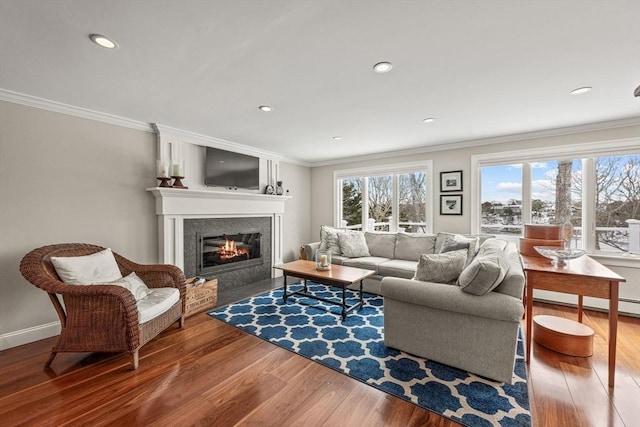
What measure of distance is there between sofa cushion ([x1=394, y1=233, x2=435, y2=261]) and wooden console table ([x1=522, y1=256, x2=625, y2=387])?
72.5 inches

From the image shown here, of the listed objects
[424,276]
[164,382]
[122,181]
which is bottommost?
[164,382]

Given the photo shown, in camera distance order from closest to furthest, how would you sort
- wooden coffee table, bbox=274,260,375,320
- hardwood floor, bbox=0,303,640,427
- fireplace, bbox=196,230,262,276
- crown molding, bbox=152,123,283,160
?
hardwood floor, bbox=0,303,640,427
wooden coffee table, bbox=274,260,375,320
crown molding, bbox=152,123,283,160
fireplace, bbox=196,230,262,276

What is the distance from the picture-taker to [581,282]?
1956 millimetres

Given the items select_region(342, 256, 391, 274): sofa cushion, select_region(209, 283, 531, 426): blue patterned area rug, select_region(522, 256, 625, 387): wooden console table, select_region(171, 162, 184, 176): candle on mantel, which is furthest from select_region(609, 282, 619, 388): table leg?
select_region(171, 162, 184, 176): candle on mantel

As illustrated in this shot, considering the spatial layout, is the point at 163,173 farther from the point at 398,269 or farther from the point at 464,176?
the point at 464,176

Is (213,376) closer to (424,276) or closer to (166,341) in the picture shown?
(166,341)

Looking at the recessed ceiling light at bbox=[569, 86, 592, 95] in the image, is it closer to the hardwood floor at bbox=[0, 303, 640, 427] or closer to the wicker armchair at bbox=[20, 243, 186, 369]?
the hardwood floor at bbox=[0, 303, 640, 427]

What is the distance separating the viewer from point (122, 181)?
317cm

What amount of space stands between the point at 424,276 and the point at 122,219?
3425 mm

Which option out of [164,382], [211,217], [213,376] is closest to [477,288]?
[213,376]

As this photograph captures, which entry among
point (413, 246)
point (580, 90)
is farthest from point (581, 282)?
point (413, 246)

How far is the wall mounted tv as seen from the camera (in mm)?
3986

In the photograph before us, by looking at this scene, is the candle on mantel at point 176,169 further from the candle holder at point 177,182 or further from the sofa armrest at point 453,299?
the sofa armrest at point 453,299

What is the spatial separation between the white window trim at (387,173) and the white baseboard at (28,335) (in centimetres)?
439
